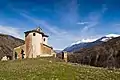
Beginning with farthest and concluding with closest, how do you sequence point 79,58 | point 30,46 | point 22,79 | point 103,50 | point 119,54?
point 79,58
point 103,50
point 119,54
point 30,46
point 22,79

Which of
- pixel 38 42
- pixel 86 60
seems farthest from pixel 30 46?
pixel 86 60

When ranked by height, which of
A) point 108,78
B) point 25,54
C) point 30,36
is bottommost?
point 108,78

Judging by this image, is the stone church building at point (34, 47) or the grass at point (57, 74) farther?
the stone church building at point (34, 47)

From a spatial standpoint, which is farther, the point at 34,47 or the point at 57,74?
the point at 34,47

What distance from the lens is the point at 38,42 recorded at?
295 ft

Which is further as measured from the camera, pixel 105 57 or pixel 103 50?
pixel 103 50

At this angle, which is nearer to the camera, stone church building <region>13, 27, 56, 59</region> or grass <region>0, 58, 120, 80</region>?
grass <region>0, 58, 120, 80</region>

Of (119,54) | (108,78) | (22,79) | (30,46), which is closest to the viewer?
(22,79)

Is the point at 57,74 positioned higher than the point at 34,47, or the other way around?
the point at 34,47

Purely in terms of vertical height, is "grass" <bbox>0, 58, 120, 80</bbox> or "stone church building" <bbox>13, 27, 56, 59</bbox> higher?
"stone church building" <bbox>13, 27, 56, 59</bbox>

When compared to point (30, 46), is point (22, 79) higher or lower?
lower

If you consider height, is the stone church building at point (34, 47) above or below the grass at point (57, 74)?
above

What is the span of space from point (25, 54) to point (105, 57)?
78493 millimetres

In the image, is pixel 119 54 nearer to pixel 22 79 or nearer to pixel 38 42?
pixel 38 42
